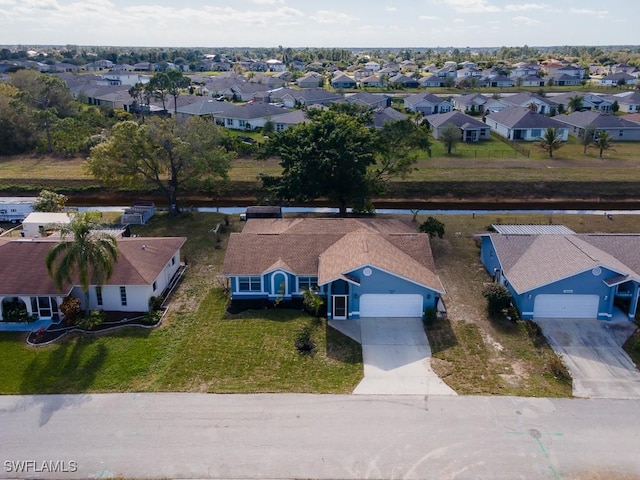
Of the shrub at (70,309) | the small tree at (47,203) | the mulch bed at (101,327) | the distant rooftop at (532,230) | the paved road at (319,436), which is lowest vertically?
the paved road at (319,436)

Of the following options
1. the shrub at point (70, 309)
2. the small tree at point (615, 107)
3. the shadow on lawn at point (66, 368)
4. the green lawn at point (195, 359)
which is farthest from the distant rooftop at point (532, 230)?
the small tree at point (615, 107)

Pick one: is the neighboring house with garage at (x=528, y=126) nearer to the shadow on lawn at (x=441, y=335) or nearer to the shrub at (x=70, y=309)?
the shadow on lawn at (x=441, y=335)

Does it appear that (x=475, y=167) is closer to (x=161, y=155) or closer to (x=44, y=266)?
(x=161, y=155)

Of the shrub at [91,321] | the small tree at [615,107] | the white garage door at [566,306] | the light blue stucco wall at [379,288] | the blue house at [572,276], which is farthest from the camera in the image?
the small tree at [615,107]

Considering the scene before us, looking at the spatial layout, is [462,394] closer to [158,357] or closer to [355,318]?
[355,318]

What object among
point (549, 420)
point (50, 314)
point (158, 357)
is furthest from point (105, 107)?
point (549, 420)

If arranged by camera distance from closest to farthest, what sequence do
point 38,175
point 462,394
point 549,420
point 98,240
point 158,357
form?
point 549,420, point 462,394, point 158,357, point 98,240, point 38,175
